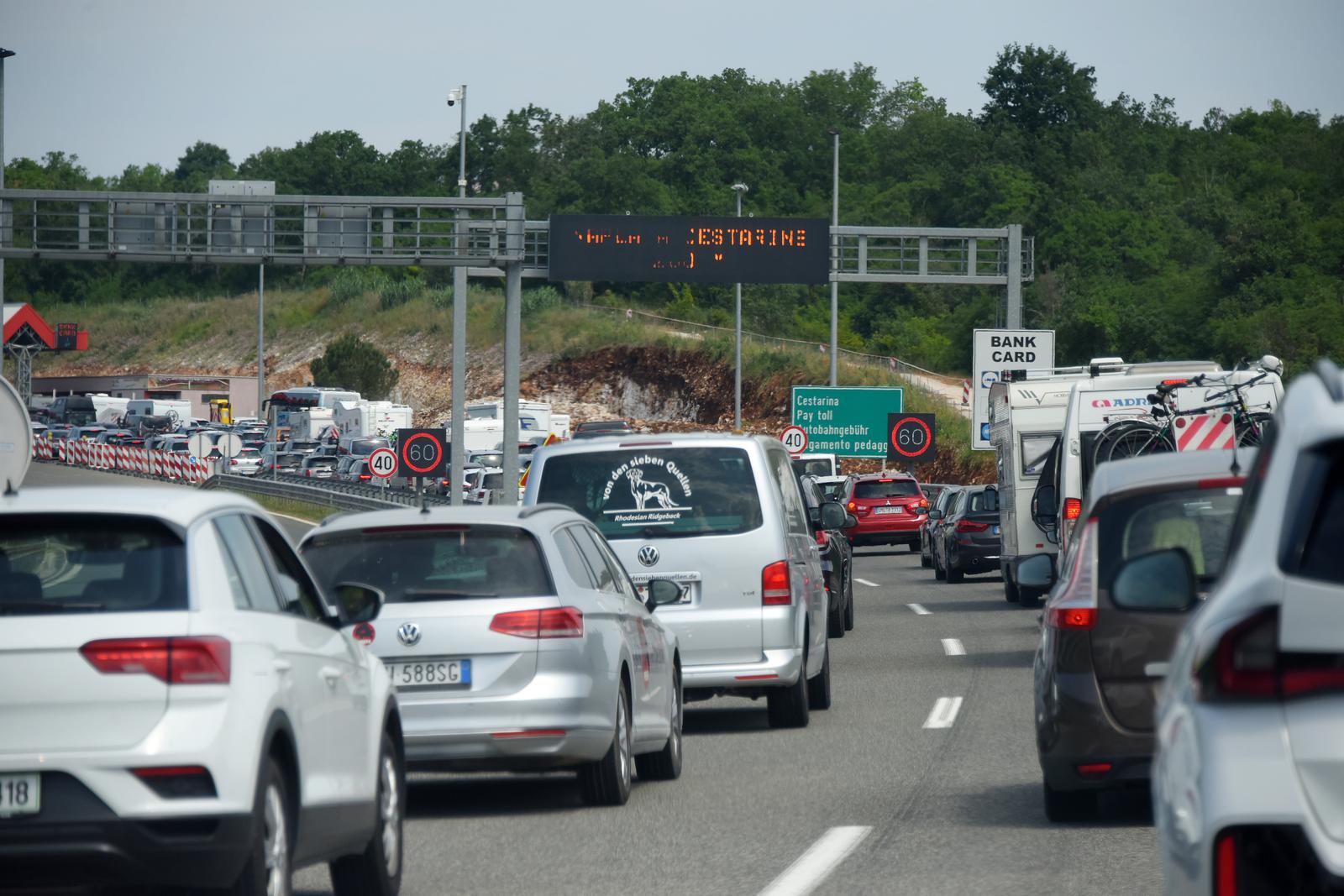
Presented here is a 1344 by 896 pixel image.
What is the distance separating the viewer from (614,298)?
11512cm

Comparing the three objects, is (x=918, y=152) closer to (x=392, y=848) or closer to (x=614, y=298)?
(x=614, y=298)

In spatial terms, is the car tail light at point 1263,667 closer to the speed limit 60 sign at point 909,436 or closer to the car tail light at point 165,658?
the car tail light at point 165,658

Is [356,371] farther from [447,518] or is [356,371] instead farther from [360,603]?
[360,603]

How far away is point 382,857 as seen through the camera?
7848mm

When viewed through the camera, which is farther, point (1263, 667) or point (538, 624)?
point (538, 624)

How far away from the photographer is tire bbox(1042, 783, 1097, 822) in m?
9.81

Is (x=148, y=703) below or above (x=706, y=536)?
above

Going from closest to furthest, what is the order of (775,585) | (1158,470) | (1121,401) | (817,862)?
(817,862) → (1158,470) → (775,585) → (1121,401)

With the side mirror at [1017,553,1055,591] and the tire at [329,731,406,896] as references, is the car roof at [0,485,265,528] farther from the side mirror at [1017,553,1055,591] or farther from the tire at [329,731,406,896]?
the side mirror at [1017,553,1055,591]

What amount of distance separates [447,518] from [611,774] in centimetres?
154

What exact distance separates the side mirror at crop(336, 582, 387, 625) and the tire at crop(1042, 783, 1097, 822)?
138 inches

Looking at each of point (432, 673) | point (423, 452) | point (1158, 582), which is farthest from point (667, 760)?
point (423, 452)

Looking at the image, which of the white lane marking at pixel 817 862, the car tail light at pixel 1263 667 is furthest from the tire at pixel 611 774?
the car tail light at pixel 1263 667

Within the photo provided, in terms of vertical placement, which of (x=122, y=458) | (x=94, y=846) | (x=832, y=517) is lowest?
(x=122, y=458)
